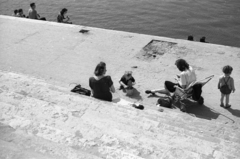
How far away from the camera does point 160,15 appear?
17.3 meters

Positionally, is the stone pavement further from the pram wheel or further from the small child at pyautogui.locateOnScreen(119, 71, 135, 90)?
the small child at pyautogui.locateOnScreen(119, 71, 135, 90)

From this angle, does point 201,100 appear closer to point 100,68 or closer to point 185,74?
point 185,74

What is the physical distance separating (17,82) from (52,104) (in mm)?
1915

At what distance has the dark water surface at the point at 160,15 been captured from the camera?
51.2 ft

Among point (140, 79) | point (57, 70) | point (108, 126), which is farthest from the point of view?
point (57, 70)

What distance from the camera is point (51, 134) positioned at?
4703 mm

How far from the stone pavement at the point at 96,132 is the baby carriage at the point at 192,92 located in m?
1.22

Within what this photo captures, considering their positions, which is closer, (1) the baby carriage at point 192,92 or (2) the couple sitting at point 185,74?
(2) the couple sitting at point 185,74

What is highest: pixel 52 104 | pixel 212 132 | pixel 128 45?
pixel 128 45

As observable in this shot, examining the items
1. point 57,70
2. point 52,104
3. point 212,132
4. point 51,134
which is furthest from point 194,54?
point 51,134


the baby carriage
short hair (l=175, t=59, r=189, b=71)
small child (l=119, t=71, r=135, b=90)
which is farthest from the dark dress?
the baby carriage

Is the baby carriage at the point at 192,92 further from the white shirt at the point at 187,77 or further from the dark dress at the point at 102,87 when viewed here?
the dark dress at the point at 102,87


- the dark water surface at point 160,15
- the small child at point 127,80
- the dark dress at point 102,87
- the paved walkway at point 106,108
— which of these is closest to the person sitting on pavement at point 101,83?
the dark dress at point 102,87

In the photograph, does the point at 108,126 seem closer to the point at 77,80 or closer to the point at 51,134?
the point at 51,134
